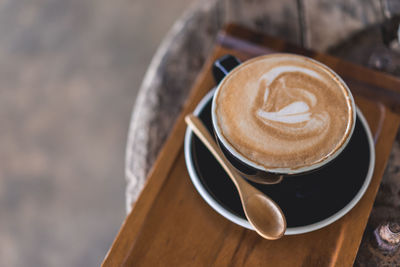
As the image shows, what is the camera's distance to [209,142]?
0.53 metres

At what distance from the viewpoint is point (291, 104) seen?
0.51 m

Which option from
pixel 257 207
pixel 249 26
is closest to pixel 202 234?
pixel 257 207

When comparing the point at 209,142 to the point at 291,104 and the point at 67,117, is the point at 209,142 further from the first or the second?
the point at 67,117

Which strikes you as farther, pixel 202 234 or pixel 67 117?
pixel 67 117

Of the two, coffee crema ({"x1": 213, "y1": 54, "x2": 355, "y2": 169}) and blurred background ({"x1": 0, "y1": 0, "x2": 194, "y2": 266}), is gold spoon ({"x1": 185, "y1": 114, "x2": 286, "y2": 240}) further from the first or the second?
blurred background ({"x1": 0, "y1": 0, "x2": 194, "y2": 266})

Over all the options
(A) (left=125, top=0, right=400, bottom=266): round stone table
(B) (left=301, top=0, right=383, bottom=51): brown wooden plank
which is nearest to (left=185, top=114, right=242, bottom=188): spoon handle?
(A) (left=125, top=0, right=400, bottom=266): round stone table

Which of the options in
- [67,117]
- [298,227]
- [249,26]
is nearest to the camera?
[298,227]

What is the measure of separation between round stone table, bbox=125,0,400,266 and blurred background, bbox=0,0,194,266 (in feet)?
1.82

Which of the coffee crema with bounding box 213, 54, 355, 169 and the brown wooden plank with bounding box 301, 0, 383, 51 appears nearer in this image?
the coffee crema with bounding box 213, 54, 355, 169

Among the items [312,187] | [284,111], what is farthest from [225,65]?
[312,187]

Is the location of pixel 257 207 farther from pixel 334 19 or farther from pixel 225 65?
pixel 334 19

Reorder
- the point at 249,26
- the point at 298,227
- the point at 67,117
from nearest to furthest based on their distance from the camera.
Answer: the point at 298,227, the point at 249,26, the point at 67,117

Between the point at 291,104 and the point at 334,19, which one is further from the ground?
the point at 291,104

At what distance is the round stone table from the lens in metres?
0.72
